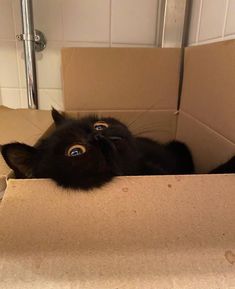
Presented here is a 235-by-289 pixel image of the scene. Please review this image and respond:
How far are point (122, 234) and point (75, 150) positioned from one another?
0.88 ft

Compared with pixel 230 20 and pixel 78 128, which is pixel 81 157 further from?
pixel 230 20

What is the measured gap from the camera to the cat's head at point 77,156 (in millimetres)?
558

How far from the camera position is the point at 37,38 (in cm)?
112

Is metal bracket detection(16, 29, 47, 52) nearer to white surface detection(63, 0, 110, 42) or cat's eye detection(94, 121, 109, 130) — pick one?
white surface detection(63, 0, 110, 42)

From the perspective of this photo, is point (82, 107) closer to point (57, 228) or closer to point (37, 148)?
point (37, 148)

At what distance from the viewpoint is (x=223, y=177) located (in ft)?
1.67

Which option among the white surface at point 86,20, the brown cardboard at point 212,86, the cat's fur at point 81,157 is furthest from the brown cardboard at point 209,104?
the white surface at point 86,20

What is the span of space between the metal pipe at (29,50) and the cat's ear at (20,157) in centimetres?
63

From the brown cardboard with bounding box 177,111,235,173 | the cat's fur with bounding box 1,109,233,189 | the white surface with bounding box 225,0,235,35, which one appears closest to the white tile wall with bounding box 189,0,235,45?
the white surface with bounding box 225,0,235,35

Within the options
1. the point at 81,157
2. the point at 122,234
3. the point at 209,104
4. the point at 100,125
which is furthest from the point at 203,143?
the point at 122,234

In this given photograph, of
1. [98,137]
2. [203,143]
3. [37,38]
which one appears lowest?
[203,143]

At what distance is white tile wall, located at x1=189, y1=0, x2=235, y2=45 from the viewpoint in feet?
2.47

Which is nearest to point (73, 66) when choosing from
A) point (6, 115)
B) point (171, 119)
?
point (6, 115)

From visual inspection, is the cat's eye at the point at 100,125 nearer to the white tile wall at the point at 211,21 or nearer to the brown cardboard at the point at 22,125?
the brown cardboard at the point at 22,125
